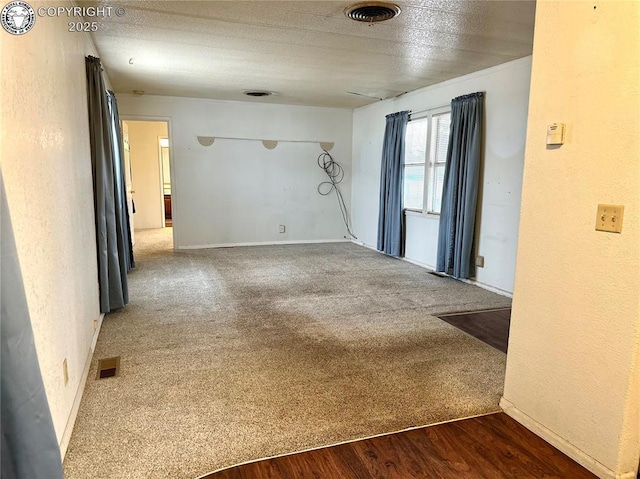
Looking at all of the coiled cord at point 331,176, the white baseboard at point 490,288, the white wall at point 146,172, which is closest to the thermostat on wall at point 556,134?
the white baseboard at point 490,288

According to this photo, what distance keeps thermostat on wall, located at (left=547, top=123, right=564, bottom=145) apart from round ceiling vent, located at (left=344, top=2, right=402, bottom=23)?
153 cm

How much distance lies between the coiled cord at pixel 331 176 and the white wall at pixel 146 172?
12.5ft

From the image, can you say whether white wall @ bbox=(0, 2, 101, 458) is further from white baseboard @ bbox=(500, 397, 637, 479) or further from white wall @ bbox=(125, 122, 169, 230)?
white wall @ bbox=(125, 122, 169, 230)

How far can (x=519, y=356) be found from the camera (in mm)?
2227

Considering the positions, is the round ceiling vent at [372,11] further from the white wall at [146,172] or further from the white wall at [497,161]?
the white wall at [146,172]

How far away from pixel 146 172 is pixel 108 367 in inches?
281

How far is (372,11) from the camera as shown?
2.98m

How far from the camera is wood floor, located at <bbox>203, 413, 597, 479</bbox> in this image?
1.83 metres

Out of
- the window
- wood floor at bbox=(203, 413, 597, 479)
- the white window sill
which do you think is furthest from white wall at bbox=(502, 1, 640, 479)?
the white window sill

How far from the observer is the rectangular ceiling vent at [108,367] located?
8.73 ft

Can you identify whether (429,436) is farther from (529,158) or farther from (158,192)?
(158,192)

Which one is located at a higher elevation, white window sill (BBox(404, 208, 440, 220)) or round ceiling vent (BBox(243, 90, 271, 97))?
round ceiling vent (BBox(243, 90, 271, 97))

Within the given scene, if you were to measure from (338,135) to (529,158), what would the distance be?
571cm

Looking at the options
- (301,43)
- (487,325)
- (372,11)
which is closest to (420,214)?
(487,325)
